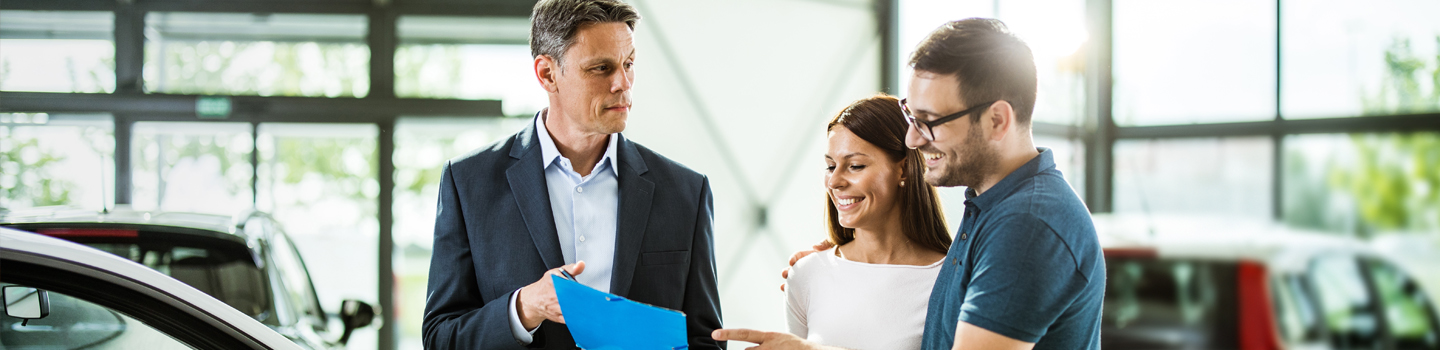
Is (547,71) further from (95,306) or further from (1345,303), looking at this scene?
(1345,303)

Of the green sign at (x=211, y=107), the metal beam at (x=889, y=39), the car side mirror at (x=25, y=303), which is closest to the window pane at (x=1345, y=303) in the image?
the metal beam at (x=889, y=39)

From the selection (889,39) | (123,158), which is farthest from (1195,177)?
(123,158)

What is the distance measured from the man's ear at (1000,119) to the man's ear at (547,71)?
74 centimetres

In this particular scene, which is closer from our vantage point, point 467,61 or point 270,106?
point 270,106

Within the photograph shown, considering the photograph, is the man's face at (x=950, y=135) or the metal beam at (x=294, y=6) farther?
the metal beam at (x=294, y=6)

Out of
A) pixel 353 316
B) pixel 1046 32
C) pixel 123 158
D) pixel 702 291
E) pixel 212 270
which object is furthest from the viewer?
pixel 1046 32

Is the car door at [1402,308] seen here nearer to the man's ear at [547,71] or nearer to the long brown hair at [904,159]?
the long brown hair at [904,159]

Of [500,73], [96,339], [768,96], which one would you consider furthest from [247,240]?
[768,96]

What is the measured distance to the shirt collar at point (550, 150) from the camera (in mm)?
1493

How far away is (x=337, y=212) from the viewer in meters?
5.02

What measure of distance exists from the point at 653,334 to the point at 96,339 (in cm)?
82

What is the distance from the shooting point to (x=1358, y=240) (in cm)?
570

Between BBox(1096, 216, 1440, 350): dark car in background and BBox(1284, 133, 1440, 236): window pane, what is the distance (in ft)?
A: 3.99

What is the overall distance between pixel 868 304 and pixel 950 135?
545 mm
